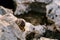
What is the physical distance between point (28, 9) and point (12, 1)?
63 centimetres

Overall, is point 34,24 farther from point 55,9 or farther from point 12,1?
point 12,1

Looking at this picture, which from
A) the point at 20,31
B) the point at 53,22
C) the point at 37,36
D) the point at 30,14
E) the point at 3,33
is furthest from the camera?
the point at 30,14

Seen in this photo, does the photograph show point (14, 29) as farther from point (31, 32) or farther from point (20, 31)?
point (31, 32)

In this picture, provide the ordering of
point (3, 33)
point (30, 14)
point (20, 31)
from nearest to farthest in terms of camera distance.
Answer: point (3, 33)
point (20, 31)
point (30, 14)

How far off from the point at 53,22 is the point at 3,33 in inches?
87.8

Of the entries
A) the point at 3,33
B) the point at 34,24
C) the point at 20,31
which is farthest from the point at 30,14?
the point at 3,33

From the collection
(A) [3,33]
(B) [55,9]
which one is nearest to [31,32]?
(B) [55,9]

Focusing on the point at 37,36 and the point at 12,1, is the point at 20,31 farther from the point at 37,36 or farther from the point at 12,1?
the point at 12,1

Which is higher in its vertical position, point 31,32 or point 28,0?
point 28,0

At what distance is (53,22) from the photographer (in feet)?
19.2

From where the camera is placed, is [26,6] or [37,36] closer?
[37,36]

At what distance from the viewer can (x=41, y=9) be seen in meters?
6.59

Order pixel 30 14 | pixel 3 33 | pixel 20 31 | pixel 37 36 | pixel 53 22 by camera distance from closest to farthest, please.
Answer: pixel 3 33 → pixel 20 31 → pixel 37 36 → pixel 53 22 → pixel 30 14

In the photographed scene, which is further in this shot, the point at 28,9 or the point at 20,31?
the point at 28,9
